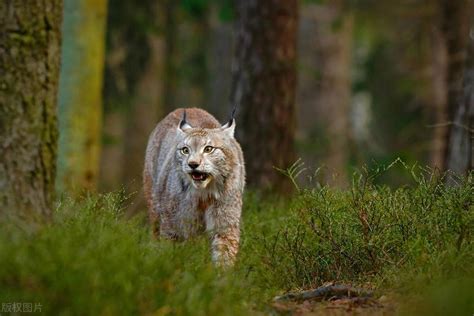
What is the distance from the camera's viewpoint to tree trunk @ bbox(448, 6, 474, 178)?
32.1 ft

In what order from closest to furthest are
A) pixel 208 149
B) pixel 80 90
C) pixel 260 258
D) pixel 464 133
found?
1. pixel 260 258
2. pixel 208 149
3. pixel 464 133
4. pixel 80 90

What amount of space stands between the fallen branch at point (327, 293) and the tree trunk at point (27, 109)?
1.66 meters

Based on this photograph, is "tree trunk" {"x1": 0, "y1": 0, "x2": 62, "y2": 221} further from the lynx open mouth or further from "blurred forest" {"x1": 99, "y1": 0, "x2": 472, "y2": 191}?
"blurred forest" {"x1": 99, "y1": 0, "x2": 472, "y2": 191}

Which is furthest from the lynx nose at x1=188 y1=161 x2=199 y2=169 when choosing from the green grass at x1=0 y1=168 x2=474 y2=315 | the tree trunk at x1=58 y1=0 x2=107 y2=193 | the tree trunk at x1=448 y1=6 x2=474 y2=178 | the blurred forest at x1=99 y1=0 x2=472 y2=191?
the blurred forest at x1=99 y1=0 x2=472 y2=191

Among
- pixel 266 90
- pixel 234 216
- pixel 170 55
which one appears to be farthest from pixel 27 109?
pixel 170 55

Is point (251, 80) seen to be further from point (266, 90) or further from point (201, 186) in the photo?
point (201, 186)

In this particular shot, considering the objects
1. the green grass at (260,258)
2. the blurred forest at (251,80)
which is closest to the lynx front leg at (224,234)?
the green grass at (260,258)

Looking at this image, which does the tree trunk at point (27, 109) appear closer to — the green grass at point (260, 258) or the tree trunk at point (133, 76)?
the green grass at point (260, 258)

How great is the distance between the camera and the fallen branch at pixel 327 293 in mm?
6305

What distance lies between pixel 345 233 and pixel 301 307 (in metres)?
1.00

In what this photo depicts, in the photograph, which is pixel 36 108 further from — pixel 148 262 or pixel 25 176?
pixel 148 262

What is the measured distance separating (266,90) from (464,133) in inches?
116

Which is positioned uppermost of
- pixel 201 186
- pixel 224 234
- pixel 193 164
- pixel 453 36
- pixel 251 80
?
pixel 453 36

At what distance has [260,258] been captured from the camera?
7.12 metres
